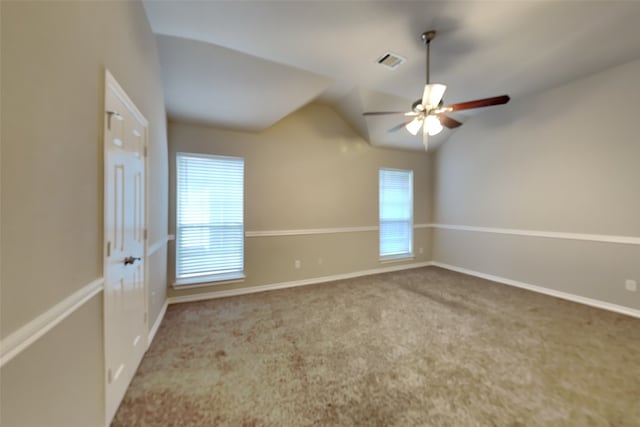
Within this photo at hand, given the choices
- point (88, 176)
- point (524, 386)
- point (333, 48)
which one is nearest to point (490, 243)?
point (524, 386)

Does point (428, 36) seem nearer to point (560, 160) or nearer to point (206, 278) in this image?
point (560, 160)

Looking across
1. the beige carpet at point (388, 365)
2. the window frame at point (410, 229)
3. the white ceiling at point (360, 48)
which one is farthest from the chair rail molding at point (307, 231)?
the white ceiling at point (360, 48)

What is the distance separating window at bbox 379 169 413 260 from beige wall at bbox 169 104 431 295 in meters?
0.25

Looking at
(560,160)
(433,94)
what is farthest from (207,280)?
(560,160)

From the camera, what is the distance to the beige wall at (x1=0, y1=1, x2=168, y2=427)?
30.2 inches

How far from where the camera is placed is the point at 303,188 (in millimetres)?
4188

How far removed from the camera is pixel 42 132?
0.91m

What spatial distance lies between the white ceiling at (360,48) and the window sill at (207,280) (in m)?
2.23

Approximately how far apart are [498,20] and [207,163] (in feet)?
12.1

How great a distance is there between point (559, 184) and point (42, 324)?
17.6 ft

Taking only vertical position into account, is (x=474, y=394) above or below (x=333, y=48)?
below

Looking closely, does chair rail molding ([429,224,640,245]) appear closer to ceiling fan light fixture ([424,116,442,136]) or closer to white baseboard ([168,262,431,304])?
white baseboard ([168,262,431,304])

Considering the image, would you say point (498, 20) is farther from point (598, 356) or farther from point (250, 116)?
point (598, 356)

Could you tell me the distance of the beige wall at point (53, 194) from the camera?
2.52 feet
